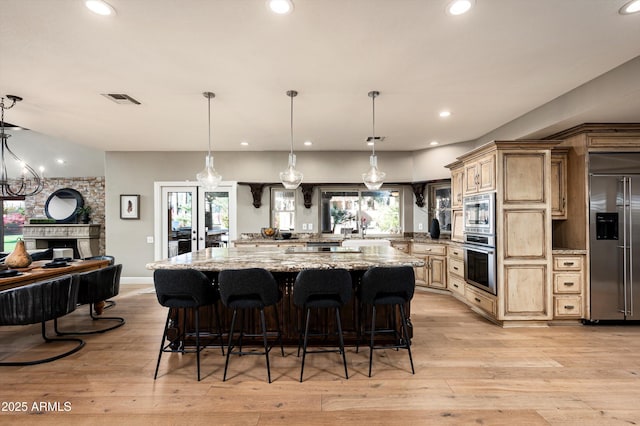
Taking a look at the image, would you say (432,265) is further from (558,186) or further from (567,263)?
(558,186)

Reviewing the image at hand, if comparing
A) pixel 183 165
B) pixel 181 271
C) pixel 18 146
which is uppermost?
pixel 18 146

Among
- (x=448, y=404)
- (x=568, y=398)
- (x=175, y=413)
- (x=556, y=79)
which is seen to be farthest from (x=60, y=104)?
(x=568, y=398)

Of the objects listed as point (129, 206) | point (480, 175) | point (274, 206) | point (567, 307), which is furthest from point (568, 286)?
point (129, 206)

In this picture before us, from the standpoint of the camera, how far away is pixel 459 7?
1.95 meters

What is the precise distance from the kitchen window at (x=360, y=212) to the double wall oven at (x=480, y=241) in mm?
1922

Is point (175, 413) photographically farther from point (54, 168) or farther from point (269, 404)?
point (54, 168)

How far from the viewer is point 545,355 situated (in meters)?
2.91

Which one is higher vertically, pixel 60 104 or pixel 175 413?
pixel 60 104

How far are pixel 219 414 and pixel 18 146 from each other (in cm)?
961

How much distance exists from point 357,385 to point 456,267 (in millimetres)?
3166

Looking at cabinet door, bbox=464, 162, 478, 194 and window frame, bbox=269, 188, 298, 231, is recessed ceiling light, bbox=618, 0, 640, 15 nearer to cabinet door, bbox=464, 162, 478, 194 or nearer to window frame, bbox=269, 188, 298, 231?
cabinet door, bbox=464, 162, 478, 194

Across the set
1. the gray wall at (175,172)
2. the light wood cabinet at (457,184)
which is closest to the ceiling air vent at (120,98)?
the gray wall at (175,172)

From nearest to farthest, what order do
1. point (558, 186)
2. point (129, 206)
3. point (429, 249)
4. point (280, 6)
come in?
1. point (280, 6)
2. point (558, 186)
3. point (429, 249)
4. point (129, 206)

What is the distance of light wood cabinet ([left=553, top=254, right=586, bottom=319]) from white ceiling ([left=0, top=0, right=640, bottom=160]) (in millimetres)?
1679
